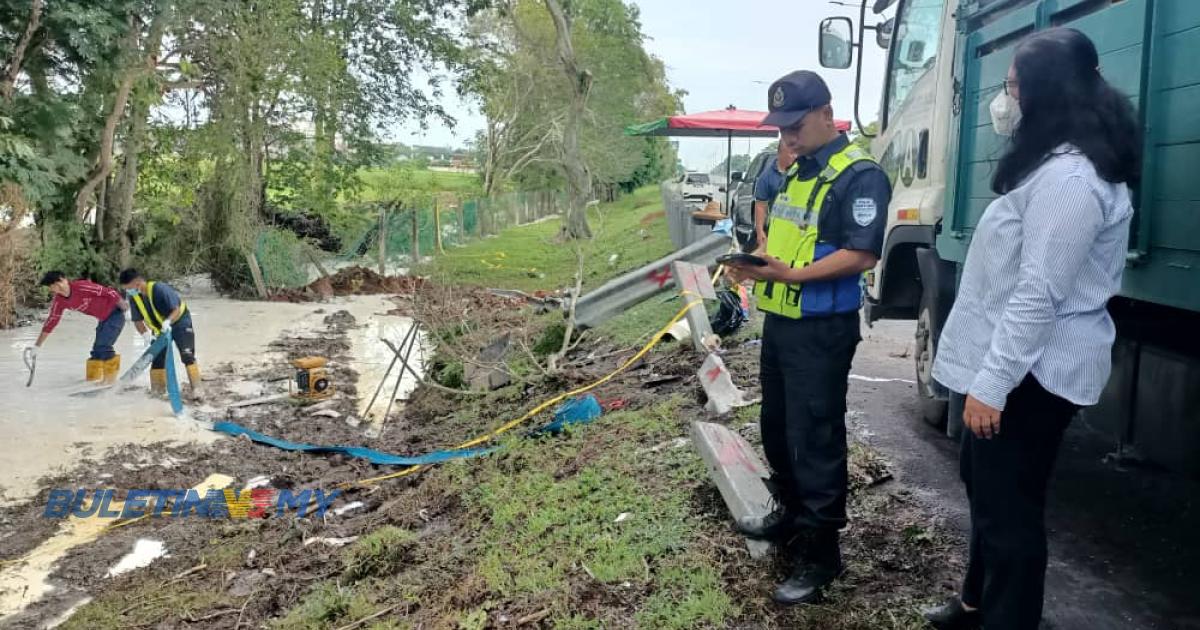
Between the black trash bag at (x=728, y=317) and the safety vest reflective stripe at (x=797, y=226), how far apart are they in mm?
5206

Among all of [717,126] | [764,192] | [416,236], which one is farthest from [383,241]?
[764,192]

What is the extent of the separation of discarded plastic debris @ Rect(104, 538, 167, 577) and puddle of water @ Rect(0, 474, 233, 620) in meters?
0.37

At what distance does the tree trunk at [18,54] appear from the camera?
11477mm

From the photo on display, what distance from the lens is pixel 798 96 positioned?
318cm

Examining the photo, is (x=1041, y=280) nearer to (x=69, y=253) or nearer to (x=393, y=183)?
(x=69, y=253)

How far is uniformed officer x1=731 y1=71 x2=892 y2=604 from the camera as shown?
3.12m

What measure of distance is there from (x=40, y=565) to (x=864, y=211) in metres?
5.59

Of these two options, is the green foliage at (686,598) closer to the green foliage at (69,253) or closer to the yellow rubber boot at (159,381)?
the yellow rubber boot at (159,381)

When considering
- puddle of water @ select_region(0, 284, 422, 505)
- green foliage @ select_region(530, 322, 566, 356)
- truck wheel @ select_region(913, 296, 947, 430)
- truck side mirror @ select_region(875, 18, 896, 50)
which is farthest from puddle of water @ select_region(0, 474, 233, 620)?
truck side mirror @ select_region(875, 18, 896, 50)

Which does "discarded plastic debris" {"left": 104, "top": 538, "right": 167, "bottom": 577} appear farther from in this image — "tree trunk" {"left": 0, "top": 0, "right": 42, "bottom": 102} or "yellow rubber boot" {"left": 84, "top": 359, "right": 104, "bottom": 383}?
"tree trunk" {"left": 0, "top": 0, "right": 42, "bottom": 102}

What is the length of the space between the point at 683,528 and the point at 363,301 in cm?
1389

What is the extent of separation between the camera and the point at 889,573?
3605 mm

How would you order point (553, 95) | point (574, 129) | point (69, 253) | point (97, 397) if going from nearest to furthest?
point (97, 397), point (69, 253), point (574, 129), point (553, 95)

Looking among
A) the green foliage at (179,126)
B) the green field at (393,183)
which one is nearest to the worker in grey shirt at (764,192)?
the green foliage at (179,126)
